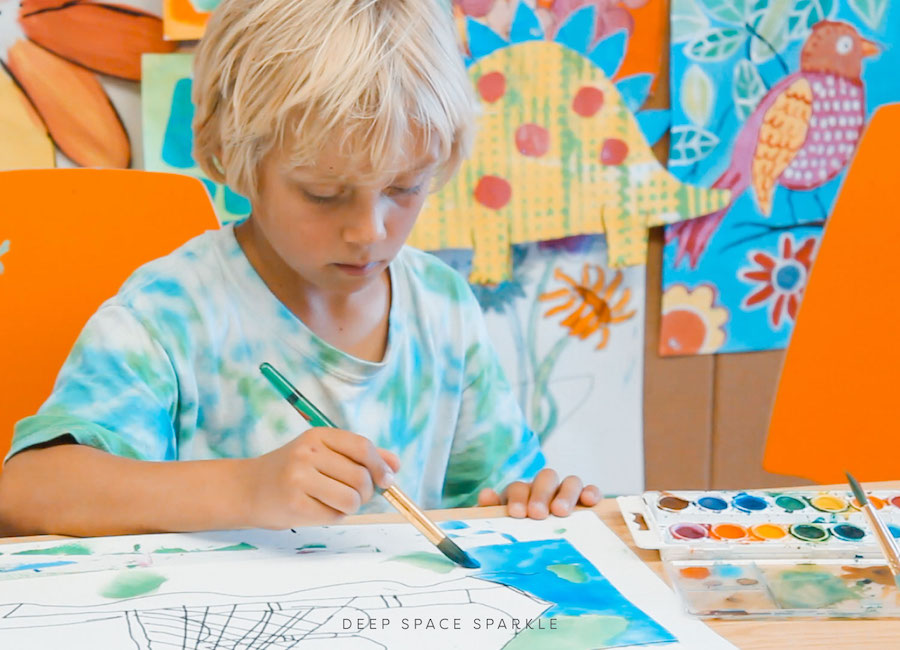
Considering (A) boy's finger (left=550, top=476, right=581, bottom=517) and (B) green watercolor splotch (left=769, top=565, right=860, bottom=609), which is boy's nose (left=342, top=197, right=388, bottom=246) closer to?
(A) boy's finger (left=550, top=476, right=581, bottom=517)

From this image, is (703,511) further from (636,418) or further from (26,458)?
(636,418)

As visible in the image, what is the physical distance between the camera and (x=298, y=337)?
Result: 790 millimetres

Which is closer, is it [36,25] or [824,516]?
[824,516]

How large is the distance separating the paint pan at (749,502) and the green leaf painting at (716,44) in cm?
93

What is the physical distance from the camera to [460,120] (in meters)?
0.73

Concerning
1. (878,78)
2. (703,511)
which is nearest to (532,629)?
(703,511)

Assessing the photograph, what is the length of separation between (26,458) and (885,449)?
30.4 inches

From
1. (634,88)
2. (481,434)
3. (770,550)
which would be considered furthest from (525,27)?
(770,550)

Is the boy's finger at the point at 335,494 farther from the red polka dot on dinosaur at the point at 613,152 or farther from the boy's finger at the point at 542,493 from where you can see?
the red polka dot on dinosaur at the point at 613,152

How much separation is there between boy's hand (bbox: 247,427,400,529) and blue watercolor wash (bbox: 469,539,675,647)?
76 millimetres

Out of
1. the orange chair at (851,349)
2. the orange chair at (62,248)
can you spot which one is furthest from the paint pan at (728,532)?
the orange chair at (62,248)

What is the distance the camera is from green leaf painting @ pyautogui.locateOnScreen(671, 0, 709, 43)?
140 centimetres

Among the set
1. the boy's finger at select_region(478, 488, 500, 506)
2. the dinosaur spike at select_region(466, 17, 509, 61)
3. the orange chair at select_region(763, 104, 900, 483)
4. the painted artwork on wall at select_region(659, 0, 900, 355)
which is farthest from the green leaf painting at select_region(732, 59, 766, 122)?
the boy's finger at select_region(478, 488, 500, 506)

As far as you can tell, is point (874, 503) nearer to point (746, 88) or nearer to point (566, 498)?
point (566, 498)
